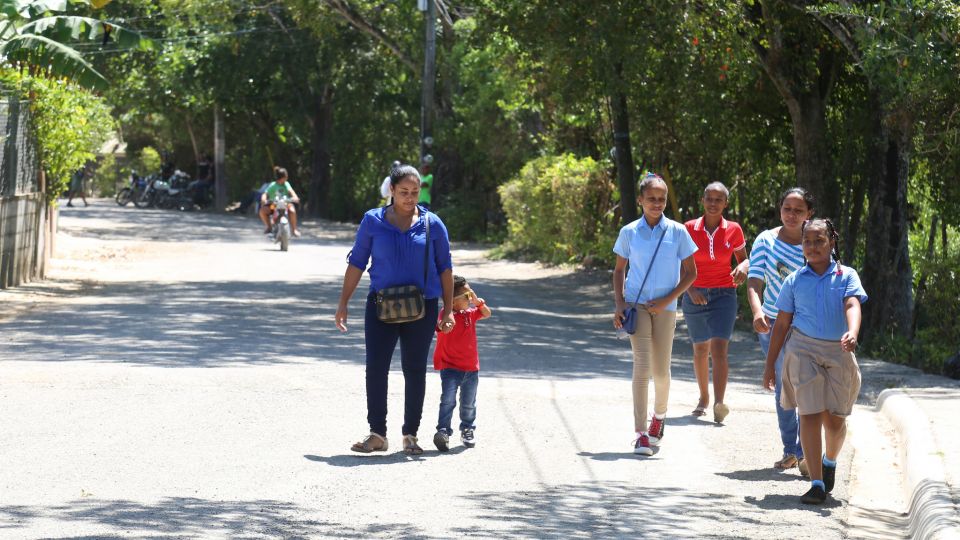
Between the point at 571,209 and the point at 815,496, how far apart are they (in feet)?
66.9

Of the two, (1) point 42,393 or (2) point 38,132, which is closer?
(1) point 42,393

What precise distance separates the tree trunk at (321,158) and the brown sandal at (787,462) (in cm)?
4042

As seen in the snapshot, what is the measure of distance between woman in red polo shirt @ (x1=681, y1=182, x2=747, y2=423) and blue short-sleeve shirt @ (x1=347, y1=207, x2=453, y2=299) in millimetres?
2514

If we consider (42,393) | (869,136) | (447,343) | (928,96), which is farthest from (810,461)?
(869,136)

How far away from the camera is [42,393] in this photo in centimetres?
1120

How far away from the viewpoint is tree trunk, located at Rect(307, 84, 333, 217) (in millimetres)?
49938

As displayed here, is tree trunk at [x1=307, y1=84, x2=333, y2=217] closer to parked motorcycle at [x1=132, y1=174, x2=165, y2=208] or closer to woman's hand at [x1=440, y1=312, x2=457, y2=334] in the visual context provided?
parked motorcycle at [x1=132, y1=174, x2=165, y2=208]

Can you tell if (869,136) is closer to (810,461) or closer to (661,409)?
(661,409)

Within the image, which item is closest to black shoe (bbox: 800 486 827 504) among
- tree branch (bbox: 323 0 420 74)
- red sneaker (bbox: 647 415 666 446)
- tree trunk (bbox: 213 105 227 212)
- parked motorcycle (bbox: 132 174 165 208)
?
red sneaker (bbox: 647 415 666 446)

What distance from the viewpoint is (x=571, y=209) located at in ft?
93.1

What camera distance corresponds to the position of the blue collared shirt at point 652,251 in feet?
31.9

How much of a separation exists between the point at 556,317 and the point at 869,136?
4.74 m

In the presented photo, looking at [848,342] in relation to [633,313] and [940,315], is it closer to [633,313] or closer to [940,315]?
[633,313]

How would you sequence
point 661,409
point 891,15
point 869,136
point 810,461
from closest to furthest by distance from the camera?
1. point 810,461
2. point 661,409
3. point 891,15
4. point 869,136
